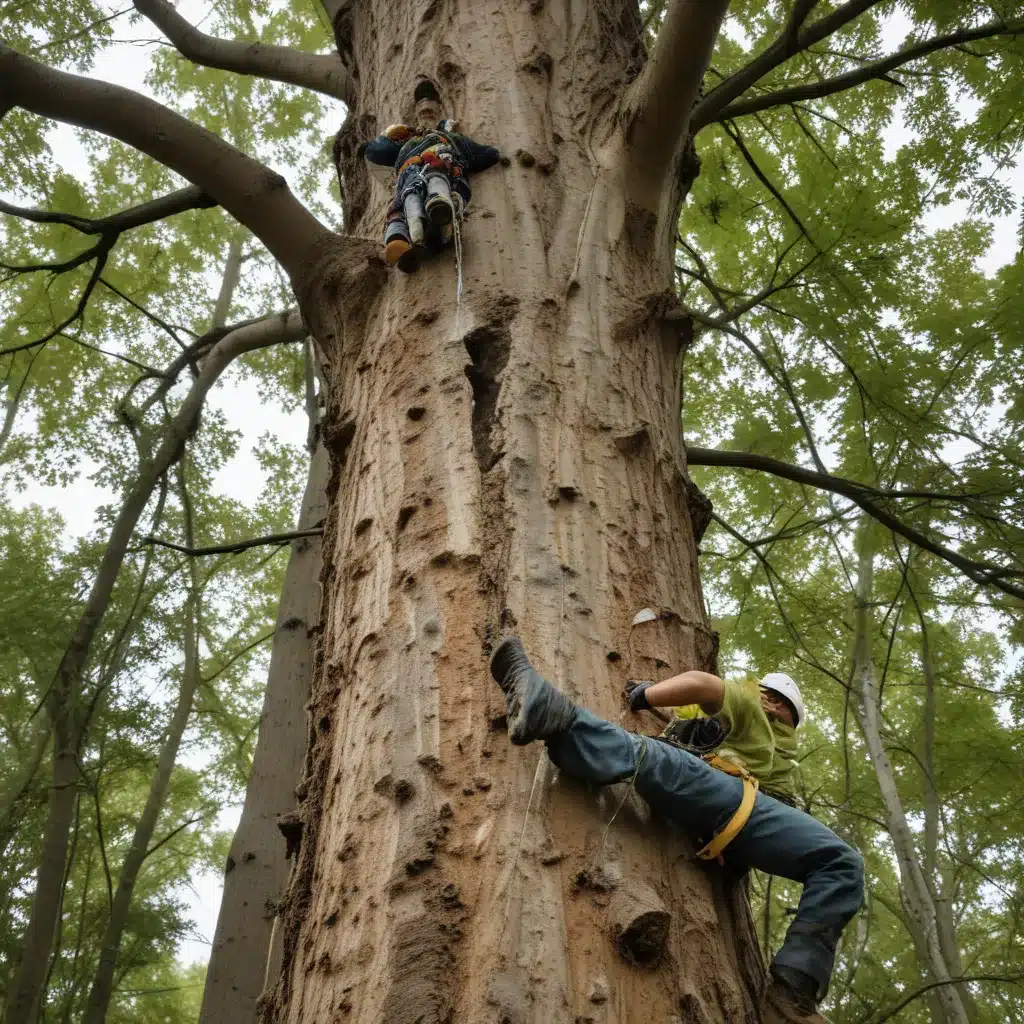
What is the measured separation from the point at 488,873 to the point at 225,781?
12522 mm

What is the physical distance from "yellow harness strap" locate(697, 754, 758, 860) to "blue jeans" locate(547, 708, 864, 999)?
0.02 m

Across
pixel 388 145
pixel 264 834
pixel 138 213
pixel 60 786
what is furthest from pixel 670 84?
pixel 264 834

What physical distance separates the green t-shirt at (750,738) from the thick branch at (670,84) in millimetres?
1652

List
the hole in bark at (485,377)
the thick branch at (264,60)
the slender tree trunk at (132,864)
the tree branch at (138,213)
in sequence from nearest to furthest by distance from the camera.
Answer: the hole in bark at (485,377), the tree branch at (138,213), the slender tree trunk at (132,864), the thick branch at (264,60)

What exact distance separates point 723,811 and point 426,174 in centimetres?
202

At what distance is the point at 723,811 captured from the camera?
6.02ft

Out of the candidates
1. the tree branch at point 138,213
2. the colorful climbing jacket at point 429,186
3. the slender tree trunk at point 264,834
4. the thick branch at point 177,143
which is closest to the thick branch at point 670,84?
the colorful climbing jacket at point 429,186

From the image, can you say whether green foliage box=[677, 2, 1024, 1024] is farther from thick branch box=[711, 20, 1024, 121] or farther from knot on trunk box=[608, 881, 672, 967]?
knot on trunk box=[608, 881, 672, 967]

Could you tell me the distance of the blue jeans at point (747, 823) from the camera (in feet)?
5.54

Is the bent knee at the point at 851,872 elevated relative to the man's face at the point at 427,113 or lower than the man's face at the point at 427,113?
lower

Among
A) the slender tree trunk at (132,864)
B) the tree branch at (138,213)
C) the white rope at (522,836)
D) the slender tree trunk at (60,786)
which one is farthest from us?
the slender tree trunk at (132,864)

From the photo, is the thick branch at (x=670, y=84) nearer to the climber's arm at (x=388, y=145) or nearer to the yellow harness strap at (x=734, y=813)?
the climber's arm at (x=388, y=145)

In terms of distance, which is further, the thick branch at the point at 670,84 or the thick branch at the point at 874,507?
the thick branch at the point at 874,507

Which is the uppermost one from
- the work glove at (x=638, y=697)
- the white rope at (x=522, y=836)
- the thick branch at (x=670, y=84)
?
the thick branch at (x=670, y=84)
